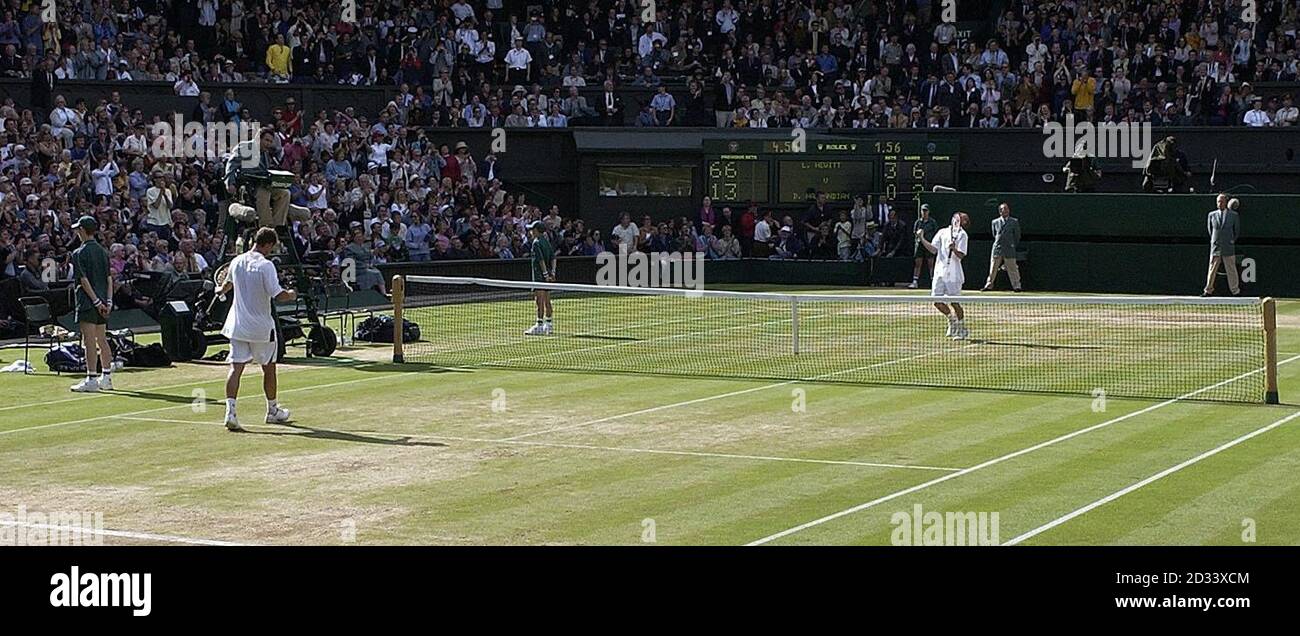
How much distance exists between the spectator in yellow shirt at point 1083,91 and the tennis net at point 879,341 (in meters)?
10.6

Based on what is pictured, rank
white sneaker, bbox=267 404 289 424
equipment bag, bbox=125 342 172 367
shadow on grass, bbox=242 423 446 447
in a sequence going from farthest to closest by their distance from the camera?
equipment bag, bbox=125 342 172 367
white sneaker, bbox=267 404 289 424
shadow on grass, bbox=242 423 446 447

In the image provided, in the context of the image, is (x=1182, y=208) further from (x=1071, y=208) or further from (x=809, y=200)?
(x=809, y=200)

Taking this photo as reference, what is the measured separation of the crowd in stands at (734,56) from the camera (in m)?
42.0

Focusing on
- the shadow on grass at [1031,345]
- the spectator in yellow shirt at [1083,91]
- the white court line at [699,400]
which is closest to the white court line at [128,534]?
the white court line at [699,400]

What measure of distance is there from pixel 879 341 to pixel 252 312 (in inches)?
488

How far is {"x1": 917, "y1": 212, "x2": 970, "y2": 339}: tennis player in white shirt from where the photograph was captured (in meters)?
26.6

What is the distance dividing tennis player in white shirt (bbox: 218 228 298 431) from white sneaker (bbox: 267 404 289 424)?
0.56m

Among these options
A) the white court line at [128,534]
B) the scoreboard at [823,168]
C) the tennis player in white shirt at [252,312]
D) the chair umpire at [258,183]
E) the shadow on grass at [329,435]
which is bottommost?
the white court line at [128,534]

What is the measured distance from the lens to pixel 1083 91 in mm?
42688

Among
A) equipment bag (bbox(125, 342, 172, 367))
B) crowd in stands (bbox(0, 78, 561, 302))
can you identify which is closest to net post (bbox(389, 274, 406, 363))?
equipment bag (bbox(125, 342, 172, 367))

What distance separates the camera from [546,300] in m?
28.6

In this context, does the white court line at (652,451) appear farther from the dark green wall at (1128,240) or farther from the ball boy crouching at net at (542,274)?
the dark green wall at (1128,240)

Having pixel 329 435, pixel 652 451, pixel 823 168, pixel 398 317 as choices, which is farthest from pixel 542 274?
pixel 823 168

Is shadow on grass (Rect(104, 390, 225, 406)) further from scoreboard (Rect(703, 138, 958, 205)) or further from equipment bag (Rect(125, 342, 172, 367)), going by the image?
scoreboard (Rect(703, 138, 958, 205))
